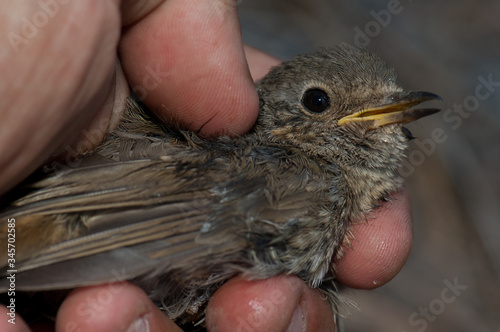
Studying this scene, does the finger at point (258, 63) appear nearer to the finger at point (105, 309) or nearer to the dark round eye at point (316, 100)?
the dark round eye at point (316, 100)

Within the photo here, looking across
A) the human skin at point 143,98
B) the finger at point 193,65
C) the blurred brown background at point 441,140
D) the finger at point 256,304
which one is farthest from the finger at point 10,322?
the blurred brown background at point 441,140

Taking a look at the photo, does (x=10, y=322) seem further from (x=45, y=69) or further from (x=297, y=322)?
(x=297, y=322)

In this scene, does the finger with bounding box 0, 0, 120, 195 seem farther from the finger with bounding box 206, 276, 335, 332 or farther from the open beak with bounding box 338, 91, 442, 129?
the open beak with bounding box 338, 91, 442, 129

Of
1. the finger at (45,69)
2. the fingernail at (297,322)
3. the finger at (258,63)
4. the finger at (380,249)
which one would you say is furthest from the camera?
the finger at (258,63)

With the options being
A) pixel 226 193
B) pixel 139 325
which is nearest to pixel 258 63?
pixel 226 193

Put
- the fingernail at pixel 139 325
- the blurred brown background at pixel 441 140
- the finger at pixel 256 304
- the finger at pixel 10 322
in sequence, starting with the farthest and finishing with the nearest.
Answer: the blurred brown background at pixel 441 140, the finger at pixel 256 304, the fingernail at pixel 139 325, the finger at pixel 10 322

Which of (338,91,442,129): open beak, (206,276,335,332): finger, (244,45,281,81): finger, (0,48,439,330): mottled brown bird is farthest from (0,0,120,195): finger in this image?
(244,45,281,81): finger
